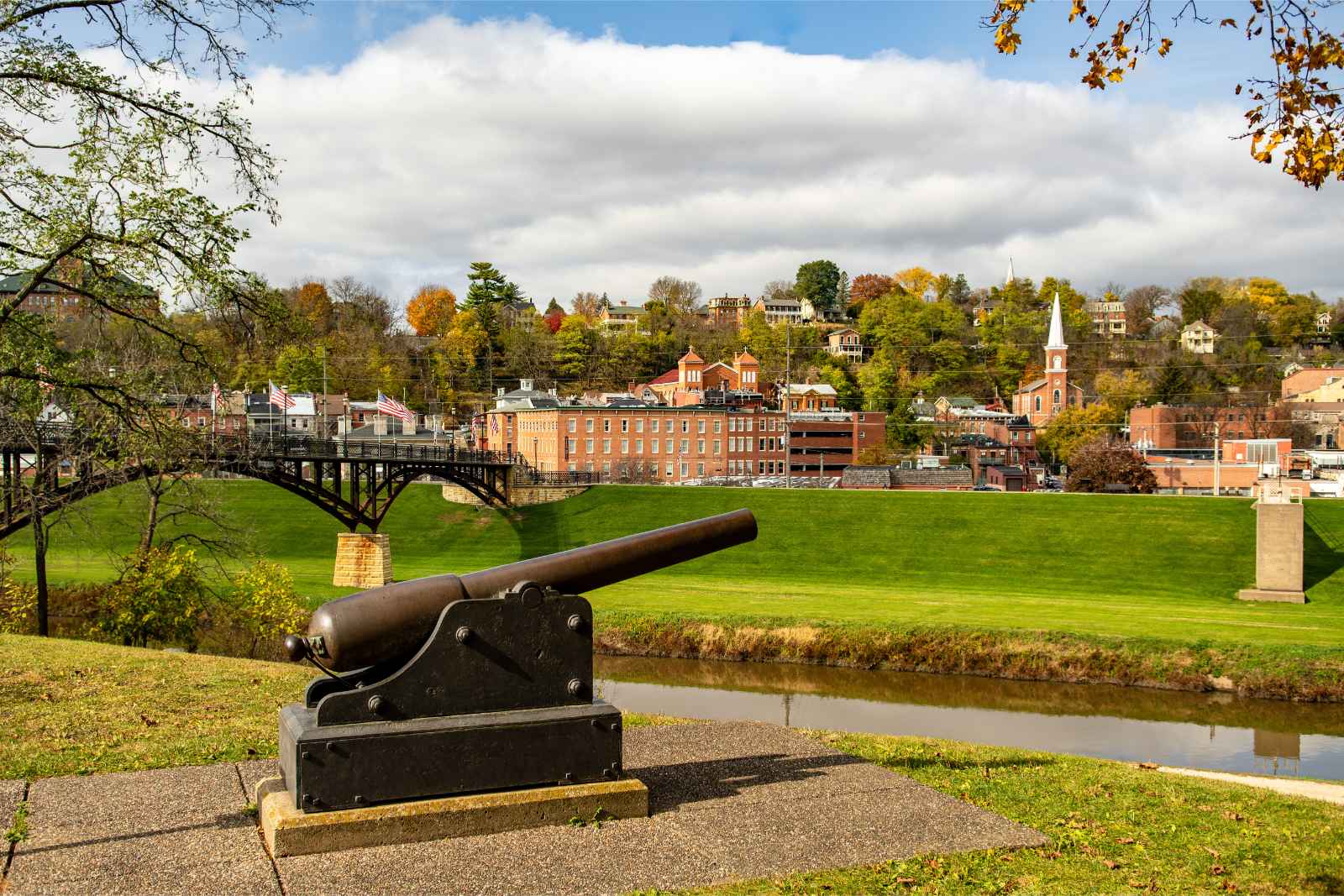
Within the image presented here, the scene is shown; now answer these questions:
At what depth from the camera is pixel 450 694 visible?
287 inches

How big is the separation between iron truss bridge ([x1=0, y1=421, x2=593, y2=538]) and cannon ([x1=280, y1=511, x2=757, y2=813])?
968cm

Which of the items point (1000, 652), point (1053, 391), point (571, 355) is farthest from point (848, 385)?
point (1000, 652)

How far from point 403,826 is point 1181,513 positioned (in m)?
41.0

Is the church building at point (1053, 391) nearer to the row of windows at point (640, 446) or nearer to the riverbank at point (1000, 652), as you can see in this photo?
the row of windows at point (640, 446)

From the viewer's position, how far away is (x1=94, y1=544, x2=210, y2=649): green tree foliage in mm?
22562

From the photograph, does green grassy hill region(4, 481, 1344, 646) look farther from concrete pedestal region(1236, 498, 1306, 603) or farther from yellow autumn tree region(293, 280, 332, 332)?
yellow autumn tree region(293, 280, 332, 332)

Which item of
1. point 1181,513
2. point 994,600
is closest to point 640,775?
point 994,600

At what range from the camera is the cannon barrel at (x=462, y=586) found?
23.1 feet

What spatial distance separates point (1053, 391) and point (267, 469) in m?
106

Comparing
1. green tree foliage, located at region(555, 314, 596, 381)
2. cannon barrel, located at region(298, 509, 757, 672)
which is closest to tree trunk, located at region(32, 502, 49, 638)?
cannon barrel, located at region(298, 509, 757, 672)

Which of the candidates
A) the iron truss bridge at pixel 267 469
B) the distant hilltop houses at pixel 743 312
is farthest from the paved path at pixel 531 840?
the distant hilltop houses at pixel 743 312

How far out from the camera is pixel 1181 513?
1678 inches

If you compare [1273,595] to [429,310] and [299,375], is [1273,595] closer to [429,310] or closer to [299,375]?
[299,375]

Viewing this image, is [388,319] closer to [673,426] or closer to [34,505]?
[673,426]
